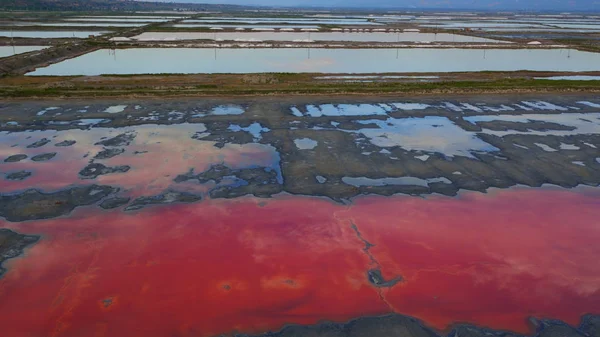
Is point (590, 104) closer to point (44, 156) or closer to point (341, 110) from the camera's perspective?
point (341, 110)

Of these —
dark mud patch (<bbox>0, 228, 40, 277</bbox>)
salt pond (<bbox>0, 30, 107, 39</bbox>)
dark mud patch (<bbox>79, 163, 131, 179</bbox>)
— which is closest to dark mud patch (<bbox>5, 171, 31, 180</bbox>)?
dark mud patch (<bbox>79, 163, 131, 179</bbox>)

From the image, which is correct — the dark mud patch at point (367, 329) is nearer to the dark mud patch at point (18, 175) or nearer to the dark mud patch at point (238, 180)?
the dark mud patch at point (238, 180)

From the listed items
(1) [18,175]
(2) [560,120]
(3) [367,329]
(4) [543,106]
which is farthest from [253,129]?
(4) [543,106]

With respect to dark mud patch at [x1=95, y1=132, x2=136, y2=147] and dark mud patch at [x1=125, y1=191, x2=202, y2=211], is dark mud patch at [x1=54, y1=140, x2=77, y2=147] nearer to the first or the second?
dark mud patch at [x1=95, y1=132, x2=136, y2=147]

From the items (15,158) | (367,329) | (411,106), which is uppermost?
(411,106)

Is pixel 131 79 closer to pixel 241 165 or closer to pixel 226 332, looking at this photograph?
pixel 241 165
